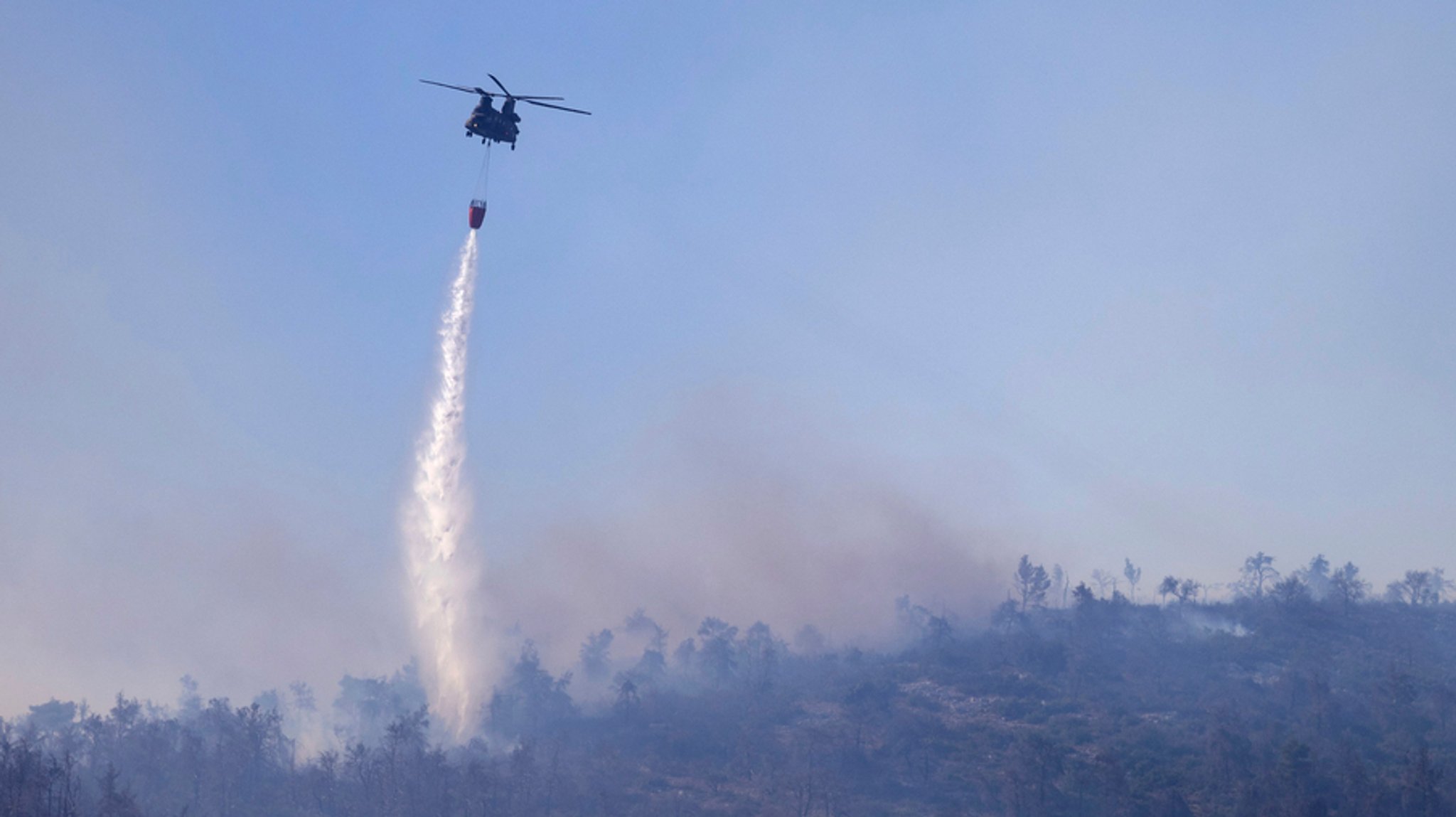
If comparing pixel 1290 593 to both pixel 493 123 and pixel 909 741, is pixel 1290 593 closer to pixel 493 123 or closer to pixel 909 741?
pixel 909 741

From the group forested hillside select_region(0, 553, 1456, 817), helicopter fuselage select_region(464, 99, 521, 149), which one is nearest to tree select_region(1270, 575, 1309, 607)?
forested hillside select_region(0, 553, 1456, 817)

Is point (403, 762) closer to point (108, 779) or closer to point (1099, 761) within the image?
point (108, 779)

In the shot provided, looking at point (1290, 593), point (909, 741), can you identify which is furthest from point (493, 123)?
point (1290, 593)

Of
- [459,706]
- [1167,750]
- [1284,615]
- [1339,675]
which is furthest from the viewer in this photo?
[1284,615]

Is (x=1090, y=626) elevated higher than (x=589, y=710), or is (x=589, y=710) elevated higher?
(x=1090, y=626)

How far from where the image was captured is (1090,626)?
19812 cm

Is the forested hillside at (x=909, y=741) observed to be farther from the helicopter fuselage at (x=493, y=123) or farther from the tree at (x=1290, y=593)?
the helicopter fuselage at (x=493, y=123)

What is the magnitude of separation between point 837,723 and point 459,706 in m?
61.7

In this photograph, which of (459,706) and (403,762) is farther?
(459,706)

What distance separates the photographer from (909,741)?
151m

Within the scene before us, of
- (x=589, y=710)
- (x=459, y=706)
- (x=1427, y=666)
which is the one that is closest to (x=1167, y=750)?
(x=1427, y=666)

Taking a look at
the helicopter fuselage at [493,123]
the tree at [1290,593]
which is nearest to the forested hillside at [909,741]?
the tree at [1290,593]

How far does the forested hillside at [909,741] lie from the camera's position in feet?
414

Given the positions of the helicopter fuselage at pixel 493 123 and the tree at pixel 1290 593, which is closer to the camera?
the helicopter fuselage at pixel 493 123
